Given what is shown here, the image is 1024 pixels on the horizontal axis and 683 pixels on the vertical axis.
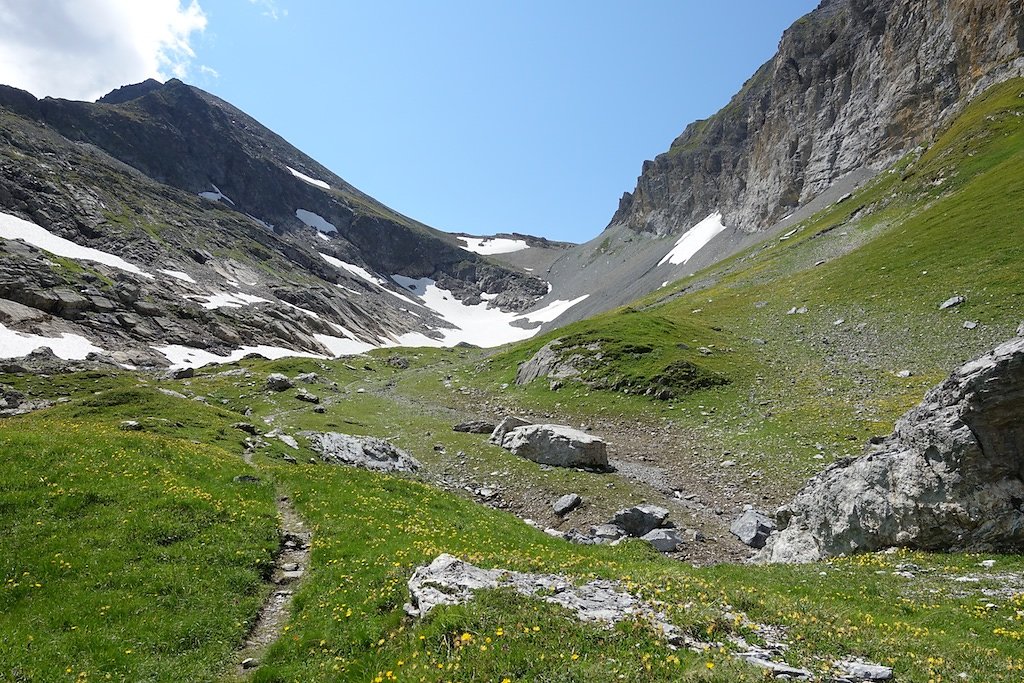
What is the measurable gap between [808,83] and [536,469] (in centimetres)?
18972

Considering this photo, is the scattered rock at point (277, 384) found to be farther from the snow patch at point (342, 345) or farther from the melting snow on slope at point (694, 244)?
the melting snow on slope at point (694, 244)

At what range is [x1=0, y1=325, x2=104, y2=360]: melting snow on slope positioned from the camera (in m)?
78.1

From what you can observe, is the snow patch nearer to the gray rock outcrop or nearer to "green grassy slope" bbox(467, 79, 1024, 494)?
"green grassy slope" bbox(467, 79, 1024, 494)

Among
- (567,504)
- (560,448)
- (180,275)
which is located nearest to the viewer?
(567,504)

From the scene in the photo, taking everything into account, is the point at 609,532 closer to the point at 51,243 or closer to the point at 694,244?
the point at 51,243

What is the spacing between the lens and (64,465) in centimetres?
1919

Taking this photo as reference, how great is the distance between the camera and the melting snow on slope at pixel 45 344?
78125mm

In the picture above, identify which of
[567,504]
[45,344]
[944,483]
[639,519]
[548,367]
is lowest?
[45,344]

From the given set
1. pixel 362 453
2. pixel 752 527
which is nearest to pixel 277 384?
pixel 362 453

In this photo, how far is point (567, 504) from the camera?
91.3 feet

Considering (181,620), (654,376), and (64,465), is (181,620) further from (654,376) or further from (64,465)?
(654,376)

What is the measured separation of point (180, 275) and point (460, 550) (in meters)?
174

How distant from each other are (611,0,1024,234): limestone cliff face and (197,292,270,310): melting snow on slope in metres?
164

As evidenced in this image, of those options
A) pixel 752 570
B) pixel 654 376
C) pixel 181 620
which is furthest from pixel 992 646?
pixel 654 376
